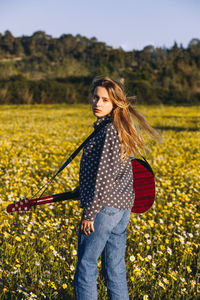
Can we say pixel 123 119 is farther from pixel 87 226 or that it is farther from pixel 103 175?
pixel 87 226

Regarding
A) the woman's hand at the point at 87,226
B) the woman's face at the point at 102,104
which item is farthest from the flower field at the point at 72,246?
the woman's hand at the point at 87,226

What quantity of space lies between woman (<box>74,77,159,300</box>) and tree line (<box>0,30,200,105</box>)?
17456 millimetres

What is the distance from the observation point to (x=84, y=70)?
47656mm

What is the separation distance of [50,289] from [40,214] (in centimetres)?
158

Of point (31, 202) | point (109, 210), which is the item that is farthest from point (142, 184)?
point (31, 202)

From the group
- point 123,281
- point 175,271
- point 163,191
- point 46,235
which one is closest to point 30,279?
point 46,235

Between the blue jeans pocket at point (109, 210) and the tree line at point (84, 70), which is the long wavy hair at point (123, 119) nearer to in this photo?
the blue jeans pocket at point (109, 210)

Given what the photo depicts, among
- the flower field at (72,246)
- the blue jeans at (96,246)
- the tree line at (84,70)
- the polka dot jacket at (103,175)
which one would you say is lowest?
the flower field at (72,246)

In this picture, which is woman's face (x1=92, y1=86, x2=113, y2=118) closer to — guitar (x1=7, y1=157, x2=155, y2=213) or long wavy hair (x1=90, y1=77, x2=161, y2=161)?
long wavy hair (x1=90, y1=77, x2=161, y2=161)

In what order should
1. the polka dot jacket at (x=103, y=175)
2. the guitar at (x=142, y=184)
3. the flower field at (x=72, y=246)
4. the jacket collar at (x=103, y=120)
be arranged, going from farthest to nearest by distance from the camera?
1. the flower field at (x=72, y=246)
2. the guitar at (x=142, y=184)
3. the jacket collar at (x=103, y=120)
4. the polka dot jacket at (x=103, y=175)

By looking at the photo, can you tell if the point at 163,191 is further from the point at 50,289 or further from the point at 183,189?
the point at 50,289

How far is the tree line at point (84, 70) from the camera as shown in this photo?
1355 inches

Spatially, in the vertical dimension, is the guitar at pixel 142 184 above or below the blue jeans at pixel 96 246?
above

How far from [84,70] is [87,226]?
157ft
